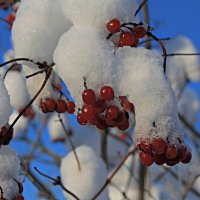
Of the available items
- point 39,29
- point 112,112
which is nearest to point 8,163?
point 112,112

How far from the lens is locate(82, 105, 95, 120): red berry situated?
1.18 meters

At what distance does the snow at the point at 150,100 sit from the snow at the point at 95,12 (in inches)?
6.2

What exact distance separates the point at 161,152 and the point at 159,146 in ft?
0.05

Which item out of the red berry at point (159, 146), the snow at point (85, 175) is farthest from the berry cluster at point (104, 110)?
the snow at point (85, 175)

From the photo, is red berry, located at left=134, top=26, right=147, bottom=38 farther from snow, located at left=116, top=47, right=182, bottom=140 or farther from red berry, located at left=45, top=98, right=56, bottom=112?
red berry, located at left=45, top=98, right=56, bottom=112

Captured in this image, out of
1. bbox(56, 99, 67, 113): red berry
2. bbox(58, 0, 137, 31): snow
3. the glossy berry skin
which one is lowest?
bbox(56, 99, 67, 113): red berry

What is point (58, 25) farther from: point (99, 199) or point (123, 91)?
point (99, 199)

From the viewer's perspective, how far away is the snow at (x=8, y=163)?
134cm

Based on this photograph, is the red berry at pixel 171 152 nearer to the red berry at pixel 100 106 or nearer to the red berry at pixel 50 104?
the red berry at pixel 100 106

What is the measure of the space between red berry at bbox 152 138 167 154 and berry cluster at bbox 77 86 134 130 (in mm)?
102

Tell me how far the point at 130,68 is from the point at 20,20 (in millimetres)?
537

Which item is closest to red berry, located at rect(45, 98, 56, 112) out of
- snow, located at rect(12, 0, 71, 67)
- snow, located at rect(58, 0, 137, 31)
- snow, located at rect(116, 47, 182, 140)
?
snow, located at rect(12, 0, 71, 67)

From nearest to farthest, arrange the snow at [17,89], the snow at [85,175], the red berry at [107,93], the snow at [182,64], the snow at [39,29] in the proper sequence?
1. the red berry at [107,93]
2. the snow at [39,29]
3. the snow at [85,175]
4. the snow at [17,89]
5. the snow at [182,64]

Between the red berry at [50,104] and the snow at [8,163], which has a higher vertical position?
the red berry at [50,104]
